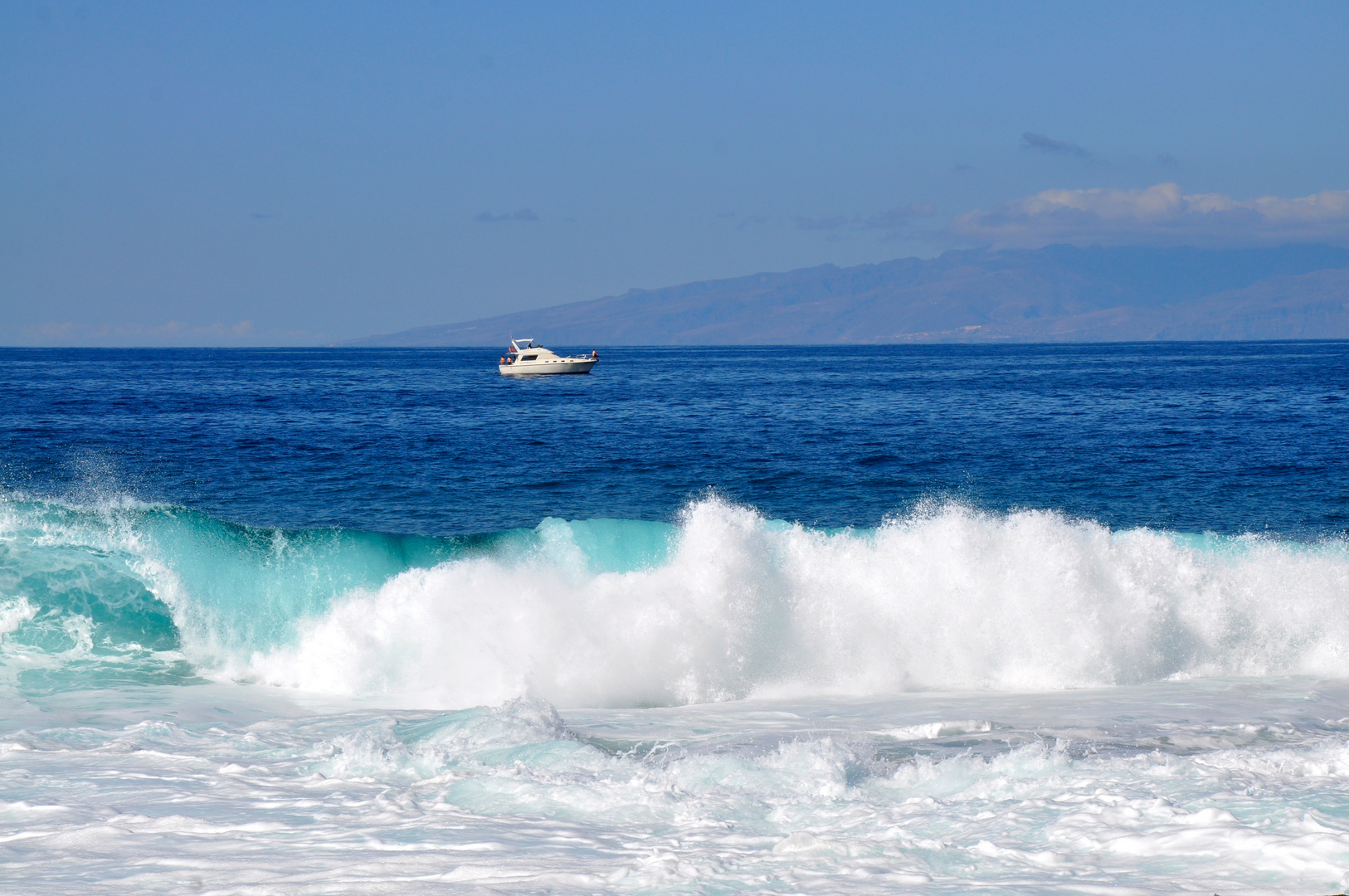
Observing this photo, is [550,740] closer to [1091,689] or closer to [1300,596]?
[1091,689]

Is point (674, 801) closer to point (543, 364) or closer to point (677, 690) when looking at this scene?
point (677, 690)

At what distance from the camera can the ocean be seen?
20.7 feet

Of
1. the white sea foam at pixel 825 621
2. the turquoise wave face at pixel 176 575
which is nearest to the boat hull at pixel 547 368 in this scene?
→ the turquoise wave face at pixel 176 575

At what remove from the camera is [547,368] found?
91938 mm

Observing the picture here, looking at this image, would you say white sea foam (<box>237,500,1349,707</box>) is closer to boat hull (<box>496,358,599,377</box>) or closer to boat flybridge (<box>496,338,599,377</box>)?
boat flybridge (<box>496,338,599,377</box>)

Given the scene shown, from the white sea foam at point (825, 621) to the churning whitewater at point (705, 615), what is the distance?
3 centimetres

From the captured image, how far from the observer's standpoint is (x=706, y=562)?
13055mm

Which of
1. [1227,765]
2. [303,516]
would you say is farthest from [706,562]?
[303,516]

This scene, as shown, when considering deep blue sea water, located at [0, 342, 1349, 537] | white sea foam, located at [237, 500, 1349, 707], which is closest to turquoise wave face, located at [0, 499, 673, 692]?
white sea foam, located at [237, 500, 1349, 707]

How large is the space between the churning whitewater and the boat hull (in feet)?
253

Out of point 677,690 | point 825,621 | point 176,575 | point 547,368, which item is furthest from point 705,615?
A: point 547,368

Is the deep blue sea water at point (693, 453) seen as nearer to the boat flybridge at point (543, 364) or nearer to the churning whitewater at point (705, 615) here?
the churning whitewater at point (705, 615)

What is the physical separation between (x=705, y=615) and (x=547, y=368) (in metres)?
80.7

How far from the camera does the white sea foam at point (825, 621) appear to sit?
A: 12148mm
